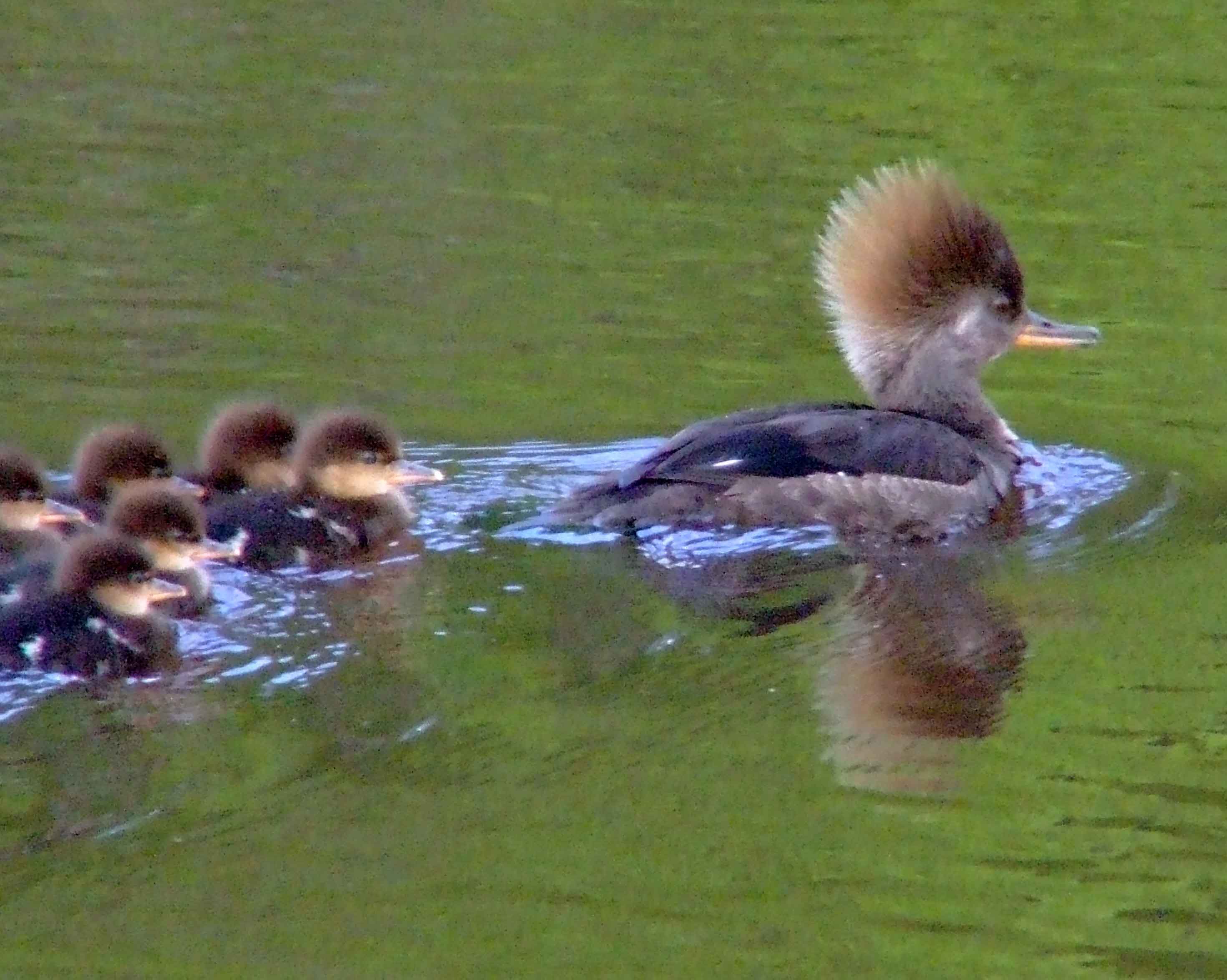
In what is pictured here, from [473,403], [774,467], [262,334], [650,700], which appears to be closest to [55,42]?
[262,334]

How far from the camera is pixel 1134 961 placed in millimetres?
4625

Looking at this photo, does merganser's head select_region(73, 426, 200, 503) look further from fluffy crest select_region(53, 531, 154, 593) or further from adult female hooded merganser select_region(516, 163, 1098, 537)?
adult female hooded merganser select_region(516, 163, 1098, 537)

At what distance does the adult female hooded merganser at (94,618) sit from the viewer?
5898mm

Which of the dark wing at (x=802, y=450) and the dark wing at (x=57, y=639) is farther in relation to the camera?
the dark wing at (x=802, y=450)

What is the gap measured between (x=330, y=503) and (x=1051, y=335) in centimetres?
302

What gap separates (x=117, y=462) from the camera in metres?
7.40

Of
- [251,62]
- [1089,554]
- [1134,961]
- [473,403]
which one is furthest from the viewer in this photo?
[251,62]

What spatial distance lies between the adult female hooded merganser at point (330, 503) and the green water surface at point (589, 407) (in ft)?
1.14

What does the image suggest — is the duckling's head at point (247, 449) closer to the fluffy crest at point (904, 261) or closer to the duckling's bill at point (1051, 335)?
the fluffy crest at point (904, 261)

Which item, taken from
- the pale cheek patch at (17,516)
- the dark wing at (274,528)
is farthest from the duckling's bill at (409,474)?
the pale cheek patch at (17,516)

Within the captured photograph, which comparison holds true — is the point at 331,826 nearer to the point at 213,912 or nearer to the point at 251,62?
the point at 213,912

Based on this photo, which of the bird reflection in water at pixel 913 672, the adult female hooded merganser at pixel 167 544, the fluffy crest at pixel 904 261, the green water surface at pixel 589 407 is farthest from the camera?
the fluffy crest at pixel 904 261

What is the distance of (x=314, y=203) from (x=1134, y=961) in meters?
8.20

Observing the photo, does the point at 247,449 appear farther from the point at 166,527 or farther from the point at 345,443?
the point at 166,527
